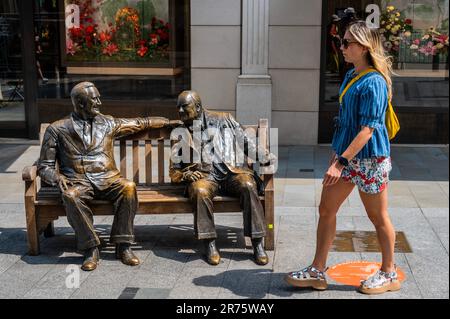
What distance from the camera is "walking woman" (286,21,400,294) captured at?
4.50 meters

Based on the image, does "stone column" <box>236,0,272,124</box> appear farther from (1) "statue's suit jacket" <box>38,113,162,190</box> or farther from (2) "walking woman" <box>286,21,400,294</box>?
(2) "walking woman" <box>286,21,400,294</box>

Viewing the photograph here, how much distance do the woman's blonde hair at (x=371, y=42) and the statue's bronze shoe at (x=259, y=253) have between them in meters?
1.65

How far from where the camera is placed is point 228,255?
5797 mm

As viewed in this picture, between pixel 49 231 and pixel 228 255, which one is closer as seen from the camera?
pixel 228 255

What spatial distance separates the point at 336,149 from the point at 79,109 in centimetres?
217

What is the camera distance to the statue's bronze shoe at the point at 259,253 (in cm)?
555

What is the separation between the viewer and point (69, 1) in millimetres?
11055

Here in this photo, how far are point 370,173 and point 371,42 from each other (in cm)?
81

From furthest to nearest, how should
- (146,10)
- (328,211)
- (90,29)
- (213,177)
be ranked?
(90,29) → (146,10) → (213,177) → (328,211)

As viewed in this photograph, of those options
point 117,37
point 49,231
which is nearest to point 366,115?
point 49,231

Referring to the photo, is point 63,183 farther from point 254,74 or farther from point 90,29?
point 90,29

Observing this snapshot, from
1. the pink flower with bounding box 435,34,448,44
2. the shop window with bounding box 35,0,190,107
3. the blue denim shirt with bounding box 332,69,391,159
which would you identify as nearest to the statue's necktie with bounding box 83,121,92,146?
the blue denim shirt with bounding box 332,69,391,159
